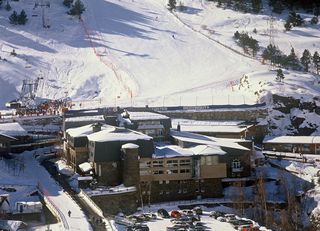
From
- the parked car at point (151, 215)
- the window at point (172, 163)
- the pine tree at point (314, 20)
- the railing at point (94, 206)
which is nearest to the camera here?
the railing at point (94, 206)

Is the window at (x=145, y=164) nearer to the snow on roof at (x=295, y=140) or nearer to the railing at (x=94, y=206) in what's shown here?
the railing at (x=94, y=206)

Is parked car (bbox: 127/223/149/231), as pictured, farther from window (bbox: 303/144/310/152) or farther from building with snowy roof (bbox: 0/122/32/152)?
window (bbox: 303/144/310/152)

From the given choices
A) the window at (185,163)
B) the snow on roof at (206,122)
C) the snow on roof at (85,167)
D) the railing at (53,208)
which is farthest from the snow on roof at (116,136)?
the snow on roof at (206,122)

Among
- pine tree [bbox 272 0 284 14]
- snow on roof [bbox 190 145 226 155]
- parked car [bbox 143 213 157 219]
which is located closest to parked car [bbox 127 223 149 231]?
parked car [bbox 143 213 157 219]

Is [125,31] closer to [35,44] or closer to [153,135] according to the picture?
[35,44]

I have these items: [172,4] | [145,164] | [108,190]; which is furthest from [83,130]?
[172,4]

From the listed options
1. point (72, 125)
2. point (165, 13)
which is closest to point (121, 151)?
point (72, 125)
